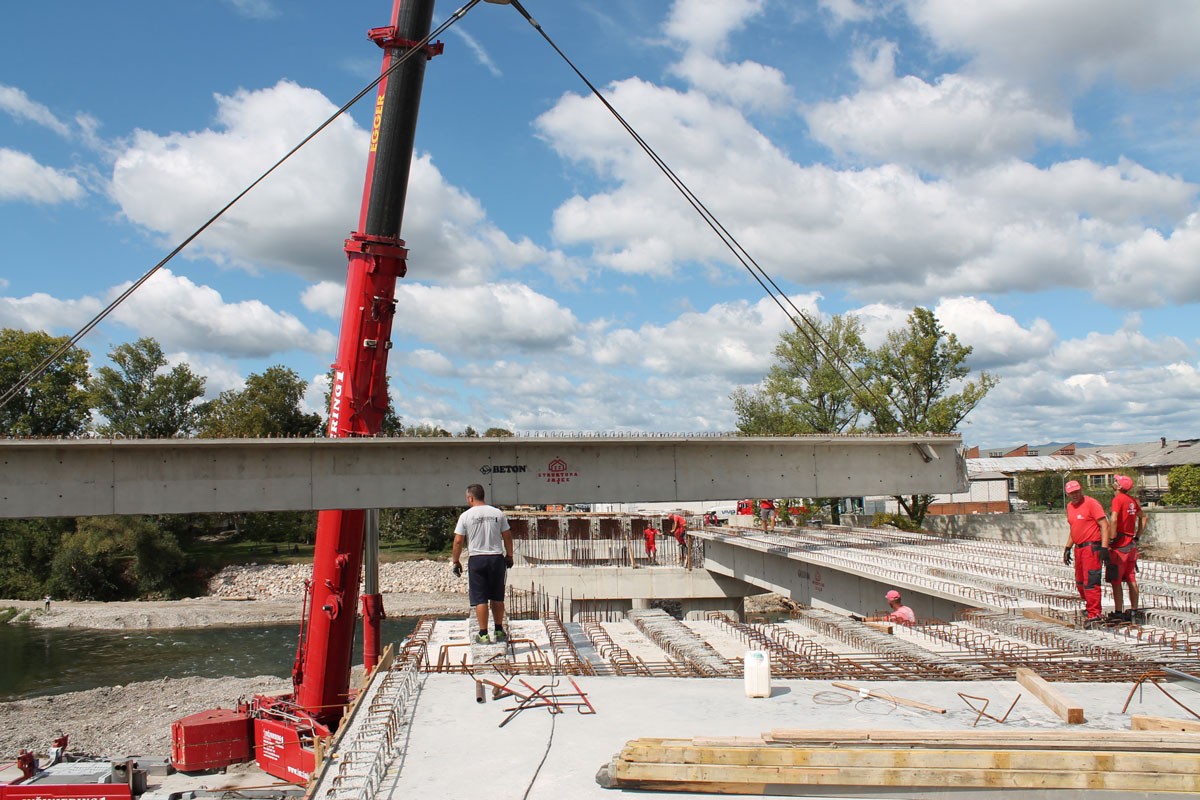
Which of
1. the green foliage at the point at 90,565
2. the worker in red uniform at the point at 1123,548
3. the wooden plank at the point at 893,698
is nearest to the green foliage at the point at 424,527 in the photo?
the green foliage at the point at 90,565

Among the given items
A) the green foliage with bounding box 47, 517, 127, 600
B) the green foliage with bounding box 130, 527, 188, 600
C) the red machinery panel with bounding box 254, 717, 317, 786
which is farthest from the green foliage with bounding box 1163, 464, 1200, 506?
the green foliage with bounding box 47, 517, 127, 600

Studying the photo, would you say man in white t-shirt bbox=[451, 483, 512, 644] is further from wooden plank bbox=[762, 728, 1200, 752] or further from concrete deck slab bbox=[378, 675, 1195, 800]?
wooden plank bbox=[762, 728, 1200, 752]

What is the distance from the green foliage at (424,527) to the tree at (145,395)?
18.0 meters

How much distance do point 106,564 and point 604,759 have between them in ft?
182

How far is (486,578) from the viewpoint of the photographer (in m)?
8.27

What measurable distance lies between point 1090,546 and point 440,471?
10845mm

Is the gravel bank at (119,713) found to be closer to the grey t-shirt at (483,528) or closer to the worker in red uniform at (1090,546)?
the grey t-shirt at (483,528)

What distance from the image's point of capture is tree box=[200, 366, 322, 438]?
62.1 m

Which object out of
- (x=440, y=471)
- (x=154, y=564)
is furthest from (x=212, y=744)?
(x=154, y=564)

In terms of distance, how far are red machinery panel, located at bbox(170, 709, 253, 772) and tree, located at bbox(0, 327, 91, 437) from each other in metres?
54.6

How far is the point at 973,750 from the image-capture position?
470 cm

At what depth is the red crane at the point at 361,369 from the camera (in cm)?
1209

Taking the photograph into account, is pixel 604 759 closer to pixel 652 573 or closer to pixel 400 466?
pixel 400 466

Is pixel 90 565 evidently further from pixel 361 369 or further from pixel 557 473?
pixel 361 369
